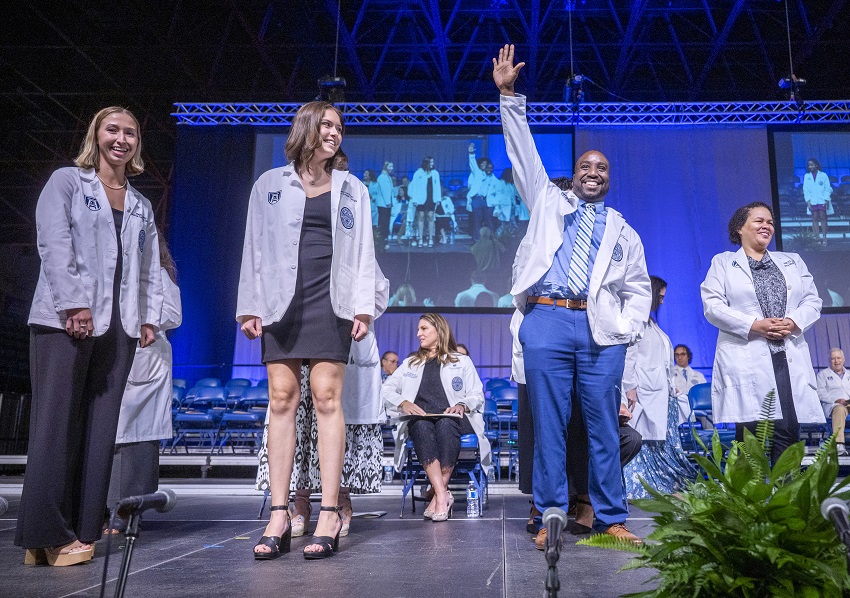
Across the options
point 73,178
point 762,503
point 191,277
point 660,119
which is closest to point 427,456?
point 73,178

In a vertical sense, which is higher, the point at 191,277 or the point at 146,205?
the point at 191,277

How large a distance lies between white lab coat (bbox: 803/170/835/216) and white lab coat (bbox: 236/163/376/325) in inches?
377

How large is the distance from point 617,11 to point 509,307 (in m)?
4.41

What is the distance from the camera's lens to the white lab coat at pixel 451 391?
455cm

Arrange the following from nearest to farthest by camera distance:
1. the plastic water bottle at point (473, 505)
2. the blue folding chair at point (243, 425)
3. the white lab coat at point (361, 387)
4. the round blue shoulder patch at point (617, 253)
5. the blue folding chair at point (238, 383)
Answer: the round blue shoulder patch at point (617, 253) < the white lab coat at point (361, 387) < the plastic water bottle at point (473, 505) < the blue folding chair at point (243, 425) < the blue folding chair at point (238, 383)

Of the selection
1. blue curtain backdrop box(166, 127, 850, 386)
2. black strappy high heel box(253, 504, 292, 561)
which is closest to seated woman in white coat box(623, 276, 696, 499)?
black strappy high heel box(253, 504, 292, 561)

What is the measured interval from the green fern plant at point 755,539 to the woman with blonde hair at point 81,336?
5.68 feet

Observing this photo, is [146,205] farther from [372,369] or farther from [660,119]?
[660,119]

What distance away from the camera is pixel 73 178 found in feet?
7.97

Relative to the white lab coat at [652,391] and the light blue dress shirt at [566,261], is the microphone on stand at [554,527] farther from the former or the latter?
the white lab coat at [652,391]

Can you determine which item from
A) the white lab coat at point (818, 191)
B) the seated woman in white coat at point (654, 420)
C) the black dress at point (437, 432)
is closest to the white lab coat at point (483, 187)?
the white lab coat at point (818, 191)

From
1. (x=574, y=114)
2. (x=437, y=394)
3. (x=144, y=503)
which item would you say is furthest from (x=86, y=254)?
(x=574, y=114)

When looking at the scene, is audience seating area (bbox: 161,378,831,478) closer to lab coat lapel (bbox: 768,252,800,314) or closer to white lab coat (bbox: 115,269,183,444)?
lab coat lapel (bbox: 768,252,800,314)

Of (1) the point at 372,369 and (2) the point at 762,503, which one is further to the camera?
(1) the point at 372,369
